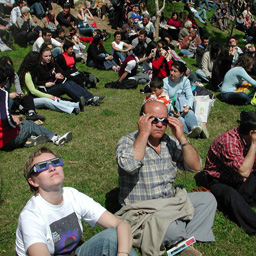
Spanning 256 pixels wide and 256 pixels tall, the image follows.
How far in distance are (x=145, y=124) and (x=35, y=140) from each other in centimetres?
314

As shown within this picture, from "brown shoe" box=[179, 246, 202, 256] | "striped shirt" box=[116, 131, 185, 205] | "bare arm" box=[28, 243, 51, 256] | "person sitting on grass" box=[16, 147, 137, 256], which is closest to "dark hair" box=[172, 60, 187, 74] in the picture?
"striped shirt" box=[116, 131, 185, 205]

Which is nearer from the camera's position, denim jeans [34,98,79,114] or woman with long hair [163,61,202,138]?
woman with long hair [163,61,202,138]

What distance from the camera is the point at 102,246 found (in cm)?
261

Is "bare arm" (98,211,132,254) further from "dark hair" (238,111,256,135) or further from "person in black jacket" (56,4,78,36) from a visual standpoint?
"person in black jacket" (56,4,78,36)

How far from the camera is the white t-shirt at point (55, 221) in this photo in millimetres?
2372

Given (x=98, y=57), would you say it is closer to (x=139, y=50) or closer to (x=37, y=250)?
(x=139, y=50)

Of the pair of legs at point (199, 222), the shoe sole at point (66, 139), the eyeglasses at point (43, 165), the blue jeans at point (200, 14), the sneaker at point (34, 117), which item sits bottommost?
the blue jeans at point (200, 14)

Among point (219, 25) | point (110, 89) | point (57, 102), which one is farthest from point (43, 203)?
point (219, 25)

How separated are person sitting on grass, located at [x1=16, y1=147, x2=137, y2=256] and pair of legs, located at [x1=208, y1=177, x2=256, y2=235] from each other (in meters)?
1.72

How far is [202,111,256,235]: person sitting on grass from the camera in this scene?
12.5ft

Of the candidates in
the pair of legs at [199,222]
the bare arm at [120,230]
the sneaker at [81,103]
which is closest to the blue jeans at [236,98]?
the sneaker at [81,103]

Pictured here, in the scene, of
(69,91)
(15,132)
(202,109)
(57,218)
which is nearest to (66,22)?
(69,91)

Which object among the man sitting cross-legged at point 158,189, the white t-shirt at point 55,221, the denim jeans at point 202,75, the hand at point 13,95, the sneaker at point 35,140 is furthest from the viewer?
the denim jeans at point 202,75

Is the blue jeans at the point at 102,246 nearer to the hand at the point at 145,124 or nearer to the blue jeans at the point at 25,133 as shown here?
the hand at the point at 145,124
